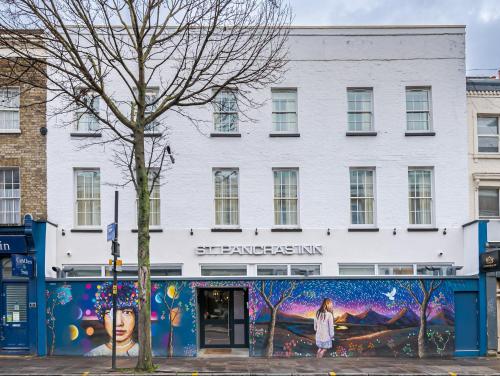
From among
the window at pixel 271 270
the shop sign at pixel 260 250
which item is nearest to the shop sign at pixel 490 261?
the shop sign at pixel 260 250

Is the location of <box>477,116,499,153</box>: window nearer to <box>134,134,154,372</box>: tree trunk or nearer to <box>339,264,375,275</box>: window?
<box>339,264,375,275</box>: window

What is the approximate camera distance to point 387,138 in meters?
21.2

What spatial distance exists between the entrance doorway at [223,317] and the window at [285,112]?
225 inches

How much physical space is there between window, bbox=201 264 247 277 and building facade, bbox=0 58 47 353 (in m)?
5.17

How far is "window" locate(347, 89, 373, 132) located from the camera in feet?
70.4

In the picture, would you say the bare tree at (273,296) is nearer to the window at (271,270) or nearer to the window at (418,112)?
the window at (271,270)

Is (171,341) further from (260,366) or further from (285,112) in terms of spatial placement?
(285,112)

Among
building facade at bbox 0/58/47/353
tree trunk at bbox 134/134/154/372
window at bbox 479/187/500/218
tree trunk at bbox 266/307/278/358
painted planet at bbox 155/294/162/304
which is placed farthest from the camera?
window at bbox 479/187/500/218

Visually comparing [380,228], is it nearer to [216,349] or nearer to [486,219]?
[486,219]

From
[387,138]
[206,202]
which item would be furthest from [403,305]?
[206,202]

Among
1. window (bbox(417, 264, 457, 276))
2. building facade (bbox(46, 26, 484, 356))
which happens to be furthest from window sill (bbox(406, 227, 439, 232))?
window (bbox(417, 264, 457, 276))

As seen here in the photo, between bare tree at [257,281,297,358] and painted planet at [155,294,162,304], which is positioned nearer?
bare tree at [257,281,297,358]

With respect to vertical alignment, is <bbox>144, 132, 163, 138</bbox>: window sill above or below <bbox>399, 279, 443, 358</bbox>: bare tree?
above

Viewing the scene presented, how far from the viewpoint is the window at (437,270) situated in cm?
2041
